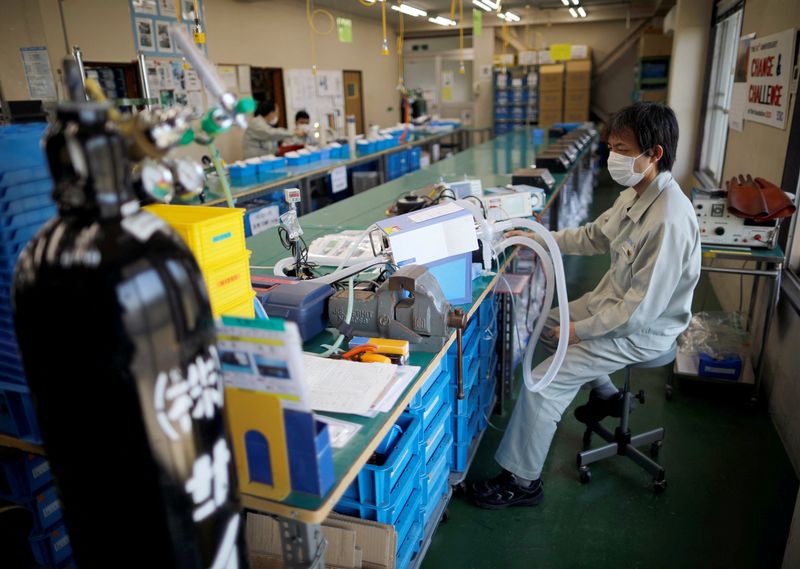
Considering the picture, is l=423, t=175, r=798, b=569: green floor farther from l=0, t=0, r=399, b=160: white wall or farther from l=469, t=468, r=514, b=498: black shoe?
l=0, t=0, r=399, b=160: white wall

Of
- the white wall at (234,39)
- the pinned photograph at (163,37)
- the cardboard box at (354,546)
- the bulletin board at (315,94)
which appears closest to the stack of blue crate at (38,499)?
the cardboard box at (354,546)

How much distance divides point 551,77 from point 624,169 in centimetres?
971

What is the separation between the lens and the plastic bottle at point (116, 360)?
0.76 metres

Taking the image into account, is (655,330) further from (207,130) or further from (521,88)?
(521,88)

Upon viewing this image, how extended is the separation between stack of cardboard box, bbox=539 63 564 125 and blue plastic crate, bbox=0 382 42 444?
36.4ft

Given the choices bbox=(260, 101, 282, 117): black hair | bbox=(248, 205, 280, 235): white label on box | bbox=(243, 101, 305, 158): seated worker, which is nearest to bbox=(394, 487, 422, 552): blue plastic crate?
bbox=(248, 205, 280, 235): white label on box

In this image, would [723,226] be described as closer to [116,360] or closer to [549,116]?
[116,360]

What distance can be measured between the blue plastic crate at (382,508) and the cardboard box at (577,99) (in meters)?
10.7

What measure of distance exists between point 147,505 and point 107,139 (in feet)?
1.73

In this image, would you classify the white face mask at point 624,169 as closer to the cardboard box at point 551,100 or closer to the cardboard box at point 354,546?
the cardboard box at point 354,546

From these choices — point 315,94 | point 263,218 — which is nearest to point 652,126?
point 263,218

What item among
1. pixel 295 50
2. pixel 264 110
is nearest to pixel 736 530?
pixel 264 110

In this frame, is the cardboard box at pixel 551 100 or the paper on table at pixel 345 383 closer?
the paper on table at pixel 345 383

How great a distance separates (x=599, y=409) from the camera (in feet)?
8.15
